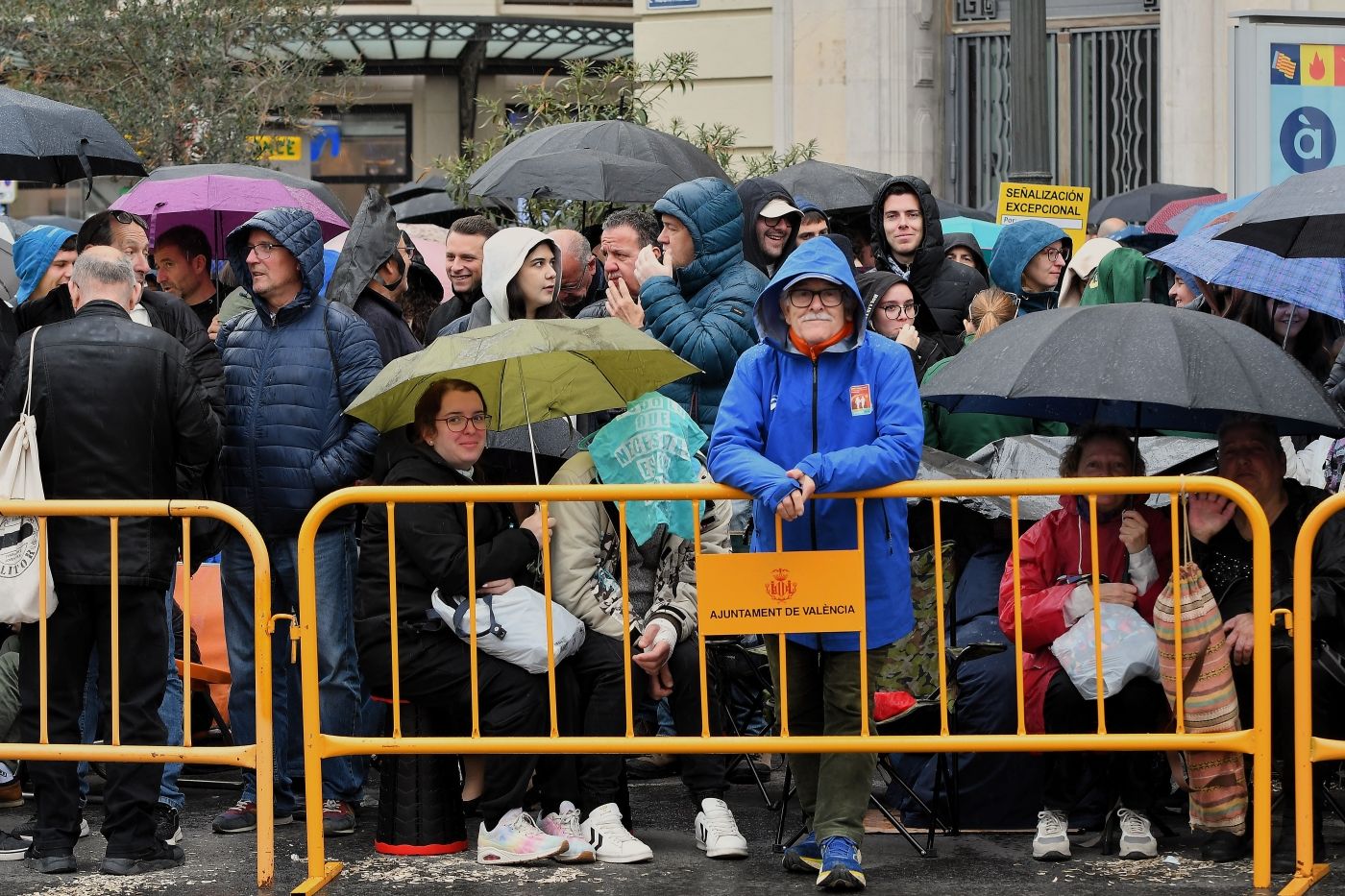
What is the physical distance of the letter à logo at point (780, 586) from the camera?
6.50 metres

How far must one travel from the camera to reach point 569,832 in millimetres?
6949

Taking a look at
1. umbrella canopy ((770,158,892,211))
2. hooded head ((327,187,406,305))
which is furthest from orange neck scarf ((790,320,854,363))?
umbrella canopy ((770,158,892,211))

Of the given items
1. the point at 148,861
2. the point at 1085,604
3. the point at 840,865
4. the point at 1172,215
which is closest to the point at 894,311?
the point at 1085,604

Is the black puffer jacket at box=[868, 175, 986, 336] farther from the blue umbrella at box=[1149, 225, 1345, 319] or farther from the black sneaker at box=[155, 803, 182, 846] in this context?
the black sneaker at box=[155, 803, 182, 846]

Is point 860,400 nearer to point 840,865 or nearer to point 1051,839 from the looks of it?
point 840,865

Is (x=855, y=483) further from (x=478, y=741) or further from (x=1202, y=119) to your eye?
(x=1202, y=119)

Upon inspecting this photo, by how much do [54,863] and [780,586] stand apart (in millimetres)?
2744

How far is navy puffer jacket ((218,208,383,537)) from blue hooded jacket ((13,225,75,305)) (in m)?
1.42

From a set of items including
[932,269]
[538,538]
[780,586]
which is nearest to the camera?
[780,586]

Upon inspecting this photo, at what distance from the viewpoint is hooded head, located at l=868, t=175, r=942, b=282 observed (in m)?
9.58

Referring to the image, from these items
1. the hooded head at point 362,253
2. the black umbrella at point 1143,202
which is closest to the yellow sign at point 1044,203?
the black umbrella at point 1143,202

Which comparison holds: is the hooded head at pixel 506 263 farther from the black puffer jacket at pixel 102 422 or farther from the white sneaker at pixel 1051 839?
the white sneaker at pixel 1051 839

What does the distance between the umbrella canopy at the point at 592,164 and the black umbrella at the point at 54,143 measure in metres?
1.84

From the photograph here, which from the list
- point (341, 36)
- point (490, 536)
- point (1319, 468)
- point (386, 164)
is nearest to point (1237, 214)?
point (1319, 468)
